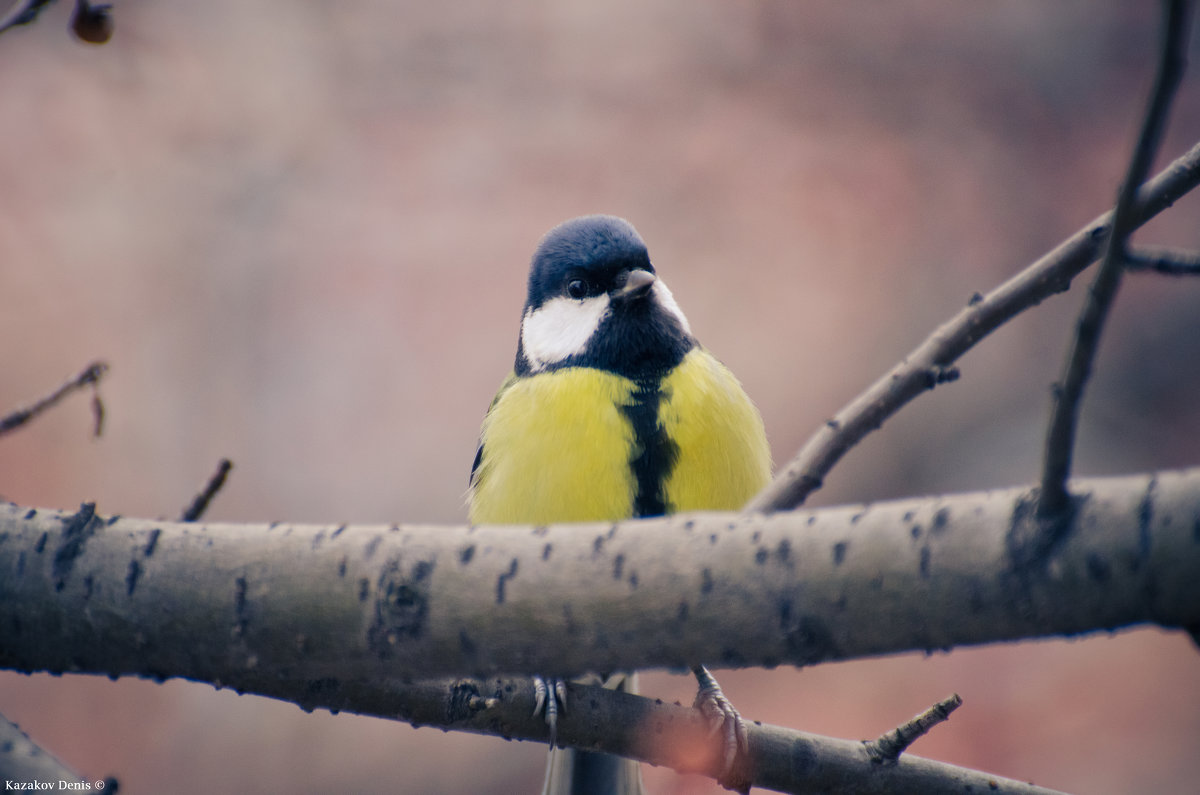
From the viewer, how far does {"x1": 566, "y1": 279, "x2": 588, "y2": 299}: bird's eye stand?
1857 millimetres

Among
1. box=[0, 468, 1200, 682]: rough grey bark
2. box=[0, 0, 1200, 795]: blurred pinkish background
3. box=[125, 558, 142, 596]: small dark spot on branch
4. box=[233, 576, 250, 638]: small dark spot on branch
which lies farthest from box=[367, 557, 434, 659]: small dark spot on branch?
box=[0, 0, 1200, 795]: blurred pinkish background

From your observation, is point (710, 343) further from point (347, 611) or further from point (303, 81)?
point (347, 611)

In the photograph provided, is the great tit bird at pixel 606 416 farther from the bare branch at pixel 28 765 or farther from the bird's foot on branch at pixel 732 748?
the bare branch at pixel 28 765

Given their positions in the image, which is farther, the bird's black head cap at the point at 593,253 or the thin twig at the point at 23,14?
the bird's black head cap at the point at 593,253

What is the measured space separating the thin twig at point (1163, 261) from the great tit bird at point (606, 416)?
877 millimetres

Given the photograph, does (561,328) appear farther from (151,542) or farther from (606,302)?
(151,542)

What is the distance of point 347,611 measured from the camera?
2.85ft

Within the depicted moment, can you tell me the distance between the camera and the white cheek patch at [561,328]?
1803mm

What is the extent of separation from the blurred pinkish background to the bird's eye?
2185 mm

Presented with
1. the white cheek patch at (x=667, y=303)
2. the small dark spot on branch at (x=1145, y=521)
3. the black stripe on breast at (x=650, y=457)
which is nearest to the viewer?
the small dark spot on branch at (x=1145, y=521)

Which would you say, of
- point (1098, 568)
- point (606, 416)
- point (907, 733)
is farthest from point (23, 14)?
point (907, 733)

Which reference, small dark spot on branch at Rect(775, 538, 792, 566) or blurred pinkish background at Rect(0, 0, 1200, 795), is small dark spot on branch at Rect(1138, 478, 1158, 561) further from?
blurred pinkish background at Rect(0, 0, 1200, 795)

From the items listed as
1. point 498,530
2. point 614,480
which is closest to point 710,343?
point 614,480

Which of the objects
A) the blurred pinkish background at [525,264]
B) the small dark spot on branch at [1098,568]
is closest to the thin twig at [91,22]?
the small dark spot on branch at [1098,568]
